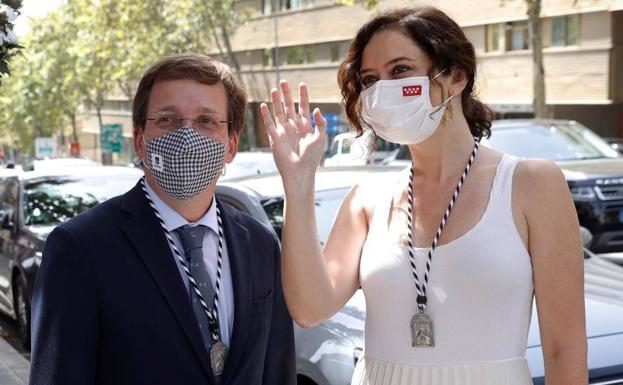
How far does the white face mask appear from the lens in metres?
2.72

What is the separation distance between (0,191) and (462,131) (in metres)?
8.32

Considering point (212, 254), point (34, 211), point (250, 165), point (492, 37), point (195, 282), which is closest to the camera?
point (195, 282)

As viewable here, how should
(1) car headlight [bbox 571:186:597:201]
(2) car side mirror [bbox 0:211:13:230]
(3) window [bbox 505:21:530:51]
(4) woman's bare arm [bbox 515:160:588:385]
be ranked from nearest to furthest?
(4) woman's bare arm [bbox 515:160:588:385], (2) car side mirror [bbox 0:211:13:230], (1) car headlight [bbox 571:186:597:201], (3) window [bbox 505:21:530:51]

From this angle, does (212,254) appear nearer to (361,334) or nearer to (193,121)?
(193,121)

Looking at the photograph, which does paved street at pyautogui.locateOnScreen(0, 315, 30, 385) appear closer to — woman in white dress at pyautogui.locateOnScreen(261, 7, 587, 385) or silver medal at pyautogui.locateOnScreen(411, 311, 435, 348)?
woman in white dress at pyautogui.locateOnScreen(261, 7, 587, 385)

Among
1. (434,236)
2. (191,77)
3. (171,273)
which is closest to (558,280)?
(434,236)

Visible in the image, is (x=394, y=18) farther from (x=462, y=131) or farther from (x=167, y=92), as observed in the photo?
(x=167, y=92)

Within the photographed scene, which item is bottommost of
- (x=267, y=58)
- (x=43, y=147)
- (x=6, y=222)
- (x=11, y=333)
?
(x=43, y=147)

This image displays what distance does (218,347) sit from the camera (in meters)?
2.40

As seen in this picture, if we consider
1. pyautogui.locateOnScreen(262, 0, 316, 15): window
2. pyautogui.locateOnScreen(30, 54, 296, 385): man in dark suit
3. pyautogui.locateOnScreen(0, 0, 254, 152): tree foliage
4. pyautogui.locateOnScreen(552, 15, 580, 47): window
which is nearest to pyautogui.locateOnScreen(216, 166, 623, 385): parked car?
pyautogui.locateOnScreen(30, 54, 296, 385): man in dark suit

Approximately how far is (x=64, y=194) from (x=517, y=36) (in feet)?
96.3

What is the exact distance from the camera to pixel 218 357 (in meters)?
2.40

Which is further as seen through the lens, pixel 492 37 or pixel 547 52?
pixel 492 37

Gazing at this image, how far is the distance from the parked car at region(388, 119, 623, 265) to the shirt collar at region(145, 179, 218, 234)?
7686 mm
